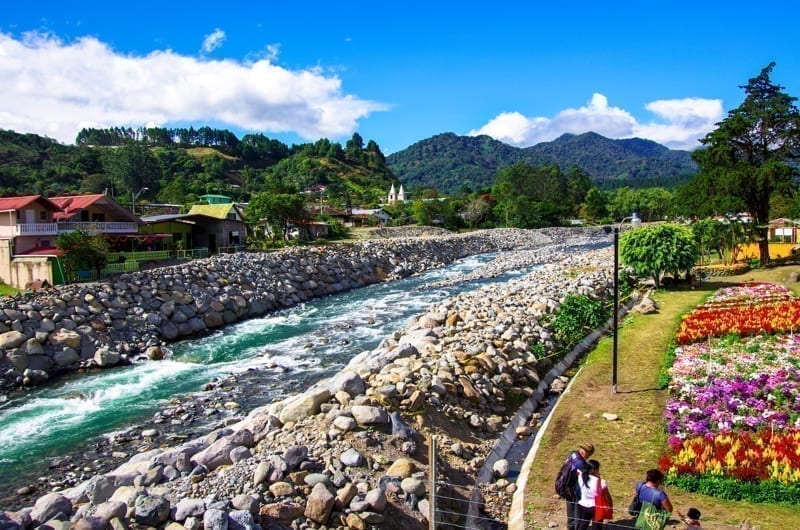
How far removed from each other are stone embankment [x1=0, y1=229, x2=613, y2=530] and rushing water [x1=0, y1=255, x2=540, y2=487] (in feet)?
8.20

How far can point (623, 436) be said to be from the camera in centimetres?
1199

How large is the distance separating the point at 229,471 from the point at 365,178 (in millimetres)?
171404

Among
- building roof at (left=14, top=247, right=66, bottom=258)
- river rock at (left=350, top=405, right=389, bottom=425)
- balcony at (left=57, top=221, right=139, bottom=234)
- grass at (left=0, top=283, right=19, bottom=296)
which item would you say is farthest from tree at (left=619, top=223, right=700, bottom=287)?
grass at (left=0, top=283, right=19, bottom=296)

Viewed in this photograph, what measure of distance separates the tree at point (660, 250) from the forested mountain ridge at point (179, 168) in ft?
160

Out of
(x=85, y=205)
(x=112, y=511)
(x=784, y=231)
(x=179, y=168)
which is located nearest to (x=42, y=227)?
(x=85, y=205)

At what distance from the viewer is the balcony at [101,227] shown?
33.4 metres

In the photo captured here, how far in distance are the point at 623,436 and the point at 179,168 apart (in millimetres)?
139004

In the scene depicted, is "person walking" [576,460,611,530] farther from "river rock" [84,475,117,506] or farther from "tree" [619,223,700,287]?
"tree" [619,223,700,287]

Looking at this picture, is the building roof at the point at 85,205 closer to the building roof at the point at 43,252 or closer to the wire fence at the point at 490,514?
the building roof at the point at 43,252

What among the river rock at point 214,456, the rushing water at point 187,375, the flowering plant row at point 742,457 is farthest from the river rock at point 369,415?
the rushing water at point 187,375

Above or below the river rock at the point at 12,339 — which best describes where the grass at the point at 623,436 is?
below

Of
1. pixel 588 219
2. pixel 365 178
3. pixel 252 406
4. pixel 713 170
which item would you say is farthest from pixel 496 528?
pixel 365 178

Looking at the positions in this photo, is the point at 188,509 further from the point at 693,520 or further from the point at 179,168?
the point at 179,168

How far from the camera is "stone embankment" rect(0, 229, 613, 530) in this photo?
797cm
